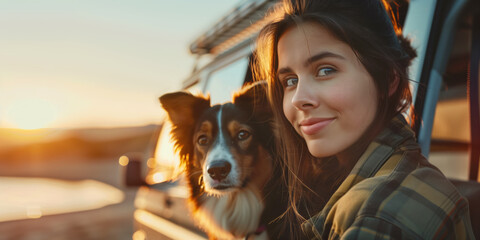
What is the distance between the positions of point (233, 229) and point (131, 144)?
18.4 ft

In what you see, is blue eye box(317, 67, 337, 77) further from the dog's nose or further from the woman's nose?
the dog's nose

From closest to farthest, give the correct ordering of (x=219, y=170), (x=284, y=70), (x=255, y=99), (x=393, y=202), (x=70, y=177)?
1. (x=393, y=202)
2. (x=284, y=70)
3. (x=255, y=99)
4. (x=219, y=170)
5. (x=70, y=177)

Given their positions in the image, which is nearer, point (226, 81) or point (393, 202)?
point (393, 202)

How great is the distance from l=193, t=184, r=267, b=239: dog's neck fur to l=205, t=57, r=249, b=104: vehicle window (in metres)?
0.31

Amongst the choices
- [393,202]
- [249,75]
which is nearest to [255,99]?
[249,75]

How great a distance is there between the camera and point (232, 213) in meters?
1.34

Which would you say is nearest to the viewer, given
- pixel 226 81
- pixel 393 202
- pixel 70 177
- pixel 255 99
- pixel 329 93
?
pixel 393 202

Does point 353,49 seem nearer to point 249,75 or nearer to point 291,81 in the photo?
point 291,81

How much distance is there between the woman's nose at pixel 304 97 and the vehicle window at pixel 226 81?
303 mm

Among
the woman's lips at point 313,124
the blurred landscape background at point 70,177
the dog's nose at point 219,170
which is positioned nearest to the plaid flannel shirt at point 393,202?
the woman's lips at point 313,124

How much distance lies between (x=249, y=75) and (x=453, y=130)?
3470 millimetres

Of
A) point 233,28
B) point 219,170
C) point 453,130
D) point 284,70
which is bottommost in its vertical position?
point 453,130

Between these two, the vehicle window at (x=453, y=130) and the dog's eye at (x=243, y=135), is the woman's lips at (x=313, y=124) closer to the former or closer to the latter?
the dog's eye at (x=243, y=135)

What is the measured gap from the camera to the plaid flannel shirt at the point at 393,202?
80 cm
